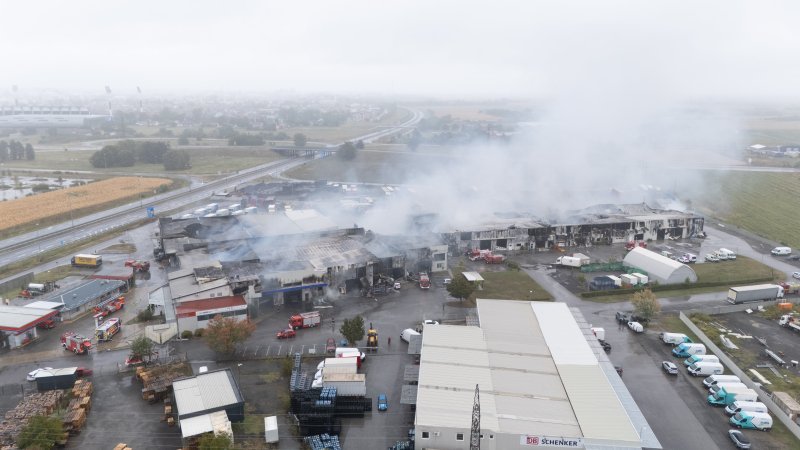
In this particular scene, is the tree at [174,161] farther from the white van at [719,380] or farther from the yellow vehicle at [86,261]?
the white van at [719,380]

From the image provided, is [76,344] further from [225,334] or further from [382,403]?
[382,403]

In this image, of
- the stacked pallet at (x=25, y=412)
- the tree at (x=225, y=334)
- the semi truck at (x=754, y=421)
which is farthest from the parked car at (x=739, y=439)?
the stacked pallet at (x=25, y=412)

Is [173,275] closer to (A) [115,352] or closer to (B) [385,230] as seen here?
(A) [115,352]

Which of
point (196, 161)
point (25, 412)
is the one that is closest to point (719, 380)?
point (25, 412)

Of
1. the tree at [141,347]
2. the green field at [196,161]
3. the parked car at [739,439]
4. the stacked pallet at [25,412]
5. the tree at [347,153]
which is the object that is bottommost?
the parked car at [739,439]

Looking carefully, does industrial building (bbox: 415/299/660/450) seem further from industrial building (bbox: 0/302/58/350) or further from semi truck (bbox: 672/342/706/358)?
industrial building (bbox: 0/302/58/350)

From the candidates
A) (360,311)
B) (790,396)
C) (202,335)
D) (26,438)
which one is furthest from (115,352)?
(790,396)
